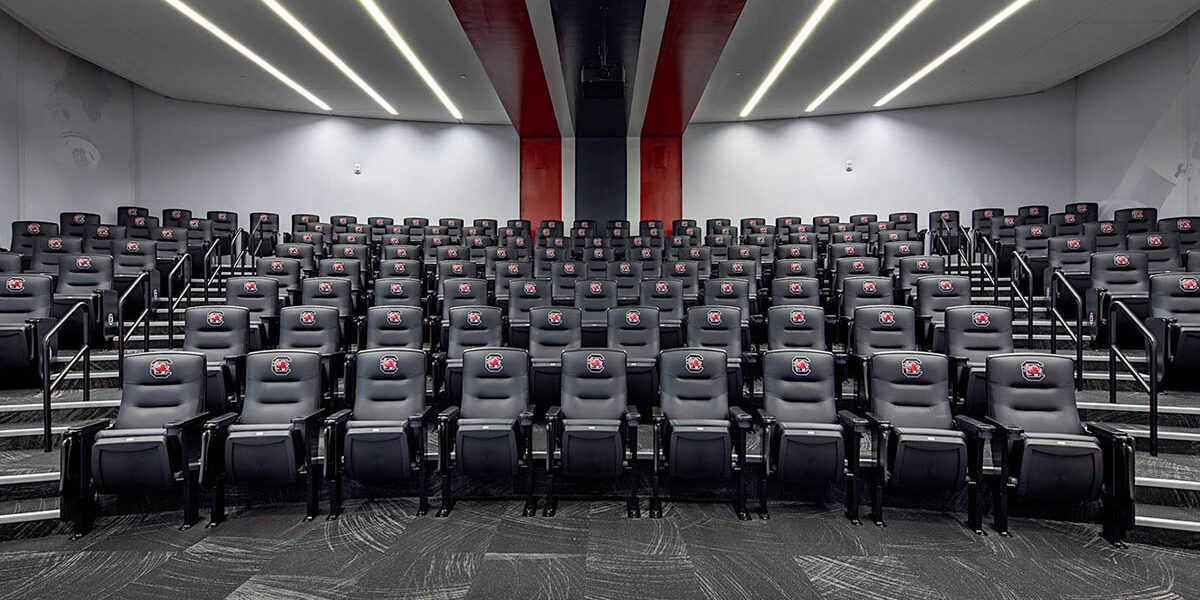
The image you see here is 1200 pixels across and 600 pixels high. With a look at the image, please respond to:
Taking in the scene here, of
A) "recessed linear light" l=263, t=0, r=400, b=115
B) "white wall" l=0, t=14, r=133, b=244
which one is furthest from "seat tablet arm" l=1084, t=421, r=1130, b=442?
"white wall" l=0, t=14, r=133, b=244

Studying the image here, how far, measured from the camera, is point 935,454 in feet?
10.2

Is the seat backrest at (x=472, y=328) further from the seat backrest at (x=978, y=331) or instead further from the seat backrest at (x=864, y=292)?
the seat backrest at (x=978, y=331)

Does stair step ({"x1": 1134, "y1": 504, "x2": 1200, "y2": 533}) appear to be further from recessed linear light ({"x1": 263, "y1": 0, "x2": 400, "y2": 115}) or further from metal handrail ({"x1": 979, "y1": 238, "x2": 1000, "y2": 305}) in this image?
recessed linear light ({"x1": 263, "y1": 0, "x2": 400, "y2": 115})

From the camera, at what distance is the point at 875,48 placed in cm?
763

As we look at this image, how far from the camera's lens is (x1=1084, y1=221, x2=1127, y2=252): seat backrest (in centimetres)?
623

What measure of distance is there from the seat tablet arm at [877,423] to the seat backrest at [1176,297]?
2.65m

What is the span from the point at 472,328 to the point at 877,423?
288cm

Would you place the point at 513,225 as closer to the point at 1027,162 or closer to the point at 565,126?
the point at 565,126

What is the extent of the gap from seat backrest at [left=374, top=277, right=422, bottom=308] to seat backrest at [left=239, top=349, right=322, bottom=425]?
1.69 meters

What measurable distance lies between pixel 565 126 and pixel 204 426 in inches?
354

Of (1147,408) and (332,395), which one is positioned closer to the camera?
(1147,408)

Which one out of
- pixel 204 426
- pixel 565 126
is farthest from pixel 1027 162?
pixel 204 426

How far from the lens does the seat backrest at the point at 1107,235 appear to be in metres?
6.23

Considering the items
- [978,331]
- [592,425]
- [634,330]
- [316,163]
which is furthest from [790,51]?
[316,163]
